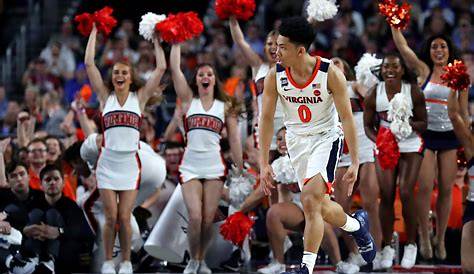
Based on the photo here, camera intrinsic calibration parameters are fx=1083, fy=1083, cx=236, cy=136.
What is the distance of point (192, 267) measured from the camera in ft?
32.8

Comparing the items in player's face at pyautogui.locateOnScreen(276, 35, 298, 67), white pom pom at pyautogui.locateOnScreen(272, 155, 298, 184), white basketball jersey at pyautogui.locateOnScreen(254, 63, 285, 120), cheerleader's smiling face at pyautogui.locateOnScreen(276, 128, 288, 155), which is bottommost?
white pom pom at pyautogui.locateOnScreen(272, 155, 298, 184)

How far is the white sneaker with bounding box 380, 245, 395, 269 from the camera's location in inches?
385

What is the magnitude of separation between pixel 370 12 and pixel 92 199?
6.75 m

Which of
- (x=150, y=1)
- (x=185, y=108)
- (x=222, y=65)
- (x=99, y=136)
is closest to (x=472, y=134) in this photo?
(x=185, y=108)

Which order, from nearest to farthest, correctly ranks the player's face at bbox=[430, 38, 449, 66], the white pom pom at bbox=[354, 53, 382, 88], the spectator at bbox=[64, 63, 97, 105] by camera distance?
the player's face at bbox=[430, 38, 449, 66] → the white pom pom at bbox=[354, 53, 382, 88] → the spectator at bbox=[64, 63, 97, 105]

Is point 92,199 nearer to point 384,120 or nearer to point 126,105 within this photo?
point 126,105

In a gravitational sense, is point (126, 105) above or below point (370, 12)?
below

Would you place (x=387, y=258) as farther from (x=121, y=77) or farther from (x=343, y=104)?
(x=121, y=77)

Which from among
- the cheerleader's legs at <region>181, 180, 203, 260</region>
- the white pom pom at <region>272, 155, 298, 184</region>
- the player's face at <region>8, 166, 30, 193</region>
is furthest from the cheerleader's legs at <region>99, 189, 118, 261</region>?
the white pom pom at <region>272, 155, 298, 184</region>

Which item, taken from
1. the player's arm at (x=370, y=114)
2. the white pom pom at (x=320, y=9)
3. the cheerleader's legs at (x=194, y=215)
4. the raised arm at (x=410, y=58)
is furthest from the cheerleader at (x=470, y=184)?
the cheerleader's legs at (x=194, y=215)

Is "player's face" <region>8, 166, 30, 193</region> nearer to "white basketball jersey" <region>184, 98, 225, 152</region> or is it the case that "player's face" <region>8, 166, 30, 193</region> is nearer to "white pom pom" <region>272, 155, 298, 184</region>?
"white basketball jersey" <region>184, 98, 225, 152</region>

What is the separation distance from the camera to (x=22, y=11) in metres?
18.2

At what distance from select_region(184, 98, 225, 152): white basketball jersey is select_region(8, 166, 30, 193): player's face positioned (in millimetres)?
1563

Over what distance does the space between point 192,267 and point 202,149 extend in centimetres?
112
